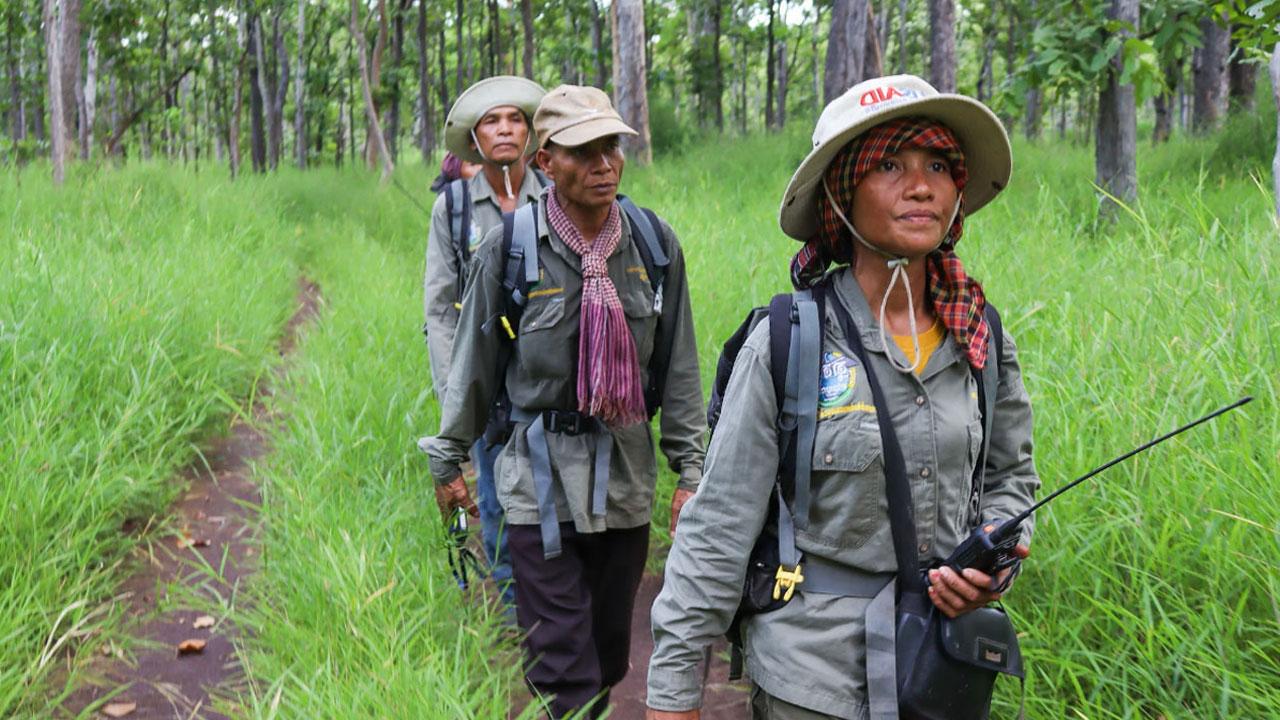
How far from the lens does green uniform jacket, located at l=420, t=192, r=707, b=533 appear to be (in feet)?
10.7

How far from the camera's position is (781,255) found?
7.17 meters

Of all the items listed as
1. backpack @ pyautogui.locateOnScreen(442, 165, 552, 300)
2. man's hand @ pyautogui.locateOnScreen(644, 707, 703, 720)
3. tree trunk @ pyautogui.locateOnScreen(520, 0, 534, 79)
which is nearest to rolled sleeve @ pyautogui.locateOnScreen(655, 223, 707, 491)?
backpack @ pyautogui.locateOnScreen(442, 165, 552, 300)

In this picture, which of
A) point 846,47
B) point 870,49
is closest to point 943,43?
point 870,49

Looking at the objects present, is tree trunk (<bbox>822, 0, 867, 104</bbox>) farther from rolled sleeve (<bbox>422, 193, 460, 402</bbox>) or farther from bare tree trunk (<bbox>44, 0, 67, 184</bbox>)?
bare tree trunk (<bbox>44, 0, 67, 184</bbox>)

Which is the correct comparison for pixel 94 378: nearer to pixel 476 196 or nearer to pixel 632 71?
pixel 476 196

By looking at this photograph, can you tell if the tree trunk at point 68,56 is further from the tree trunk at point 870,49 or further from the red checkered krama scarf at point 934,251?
the red checkered krama scarf at point 934,251

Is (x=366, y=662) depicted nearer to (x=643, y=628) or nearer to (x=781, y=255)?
(x=643, y=628)

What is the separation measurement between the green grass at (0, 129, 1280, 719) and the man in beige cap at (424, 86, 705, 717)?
33cm

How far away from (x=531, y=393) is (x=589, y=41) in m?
30.3

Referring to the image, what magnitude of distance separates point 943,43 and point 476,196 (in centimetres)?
658

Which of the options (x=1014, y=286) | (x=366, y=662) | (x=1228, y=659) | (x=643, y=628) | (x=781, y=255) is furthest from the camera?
(x=781, y=255)

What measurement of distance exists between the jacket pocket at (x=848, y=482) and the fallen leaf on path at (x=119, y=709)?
9.11ft

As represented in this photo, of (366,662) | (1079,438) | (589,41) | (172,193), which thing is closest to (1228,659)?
(1079,438)

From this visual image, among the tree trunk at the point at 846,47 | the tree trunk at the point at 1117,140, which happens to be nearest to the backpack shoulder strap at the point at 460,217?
the tree trunk at the point at 1117,140
